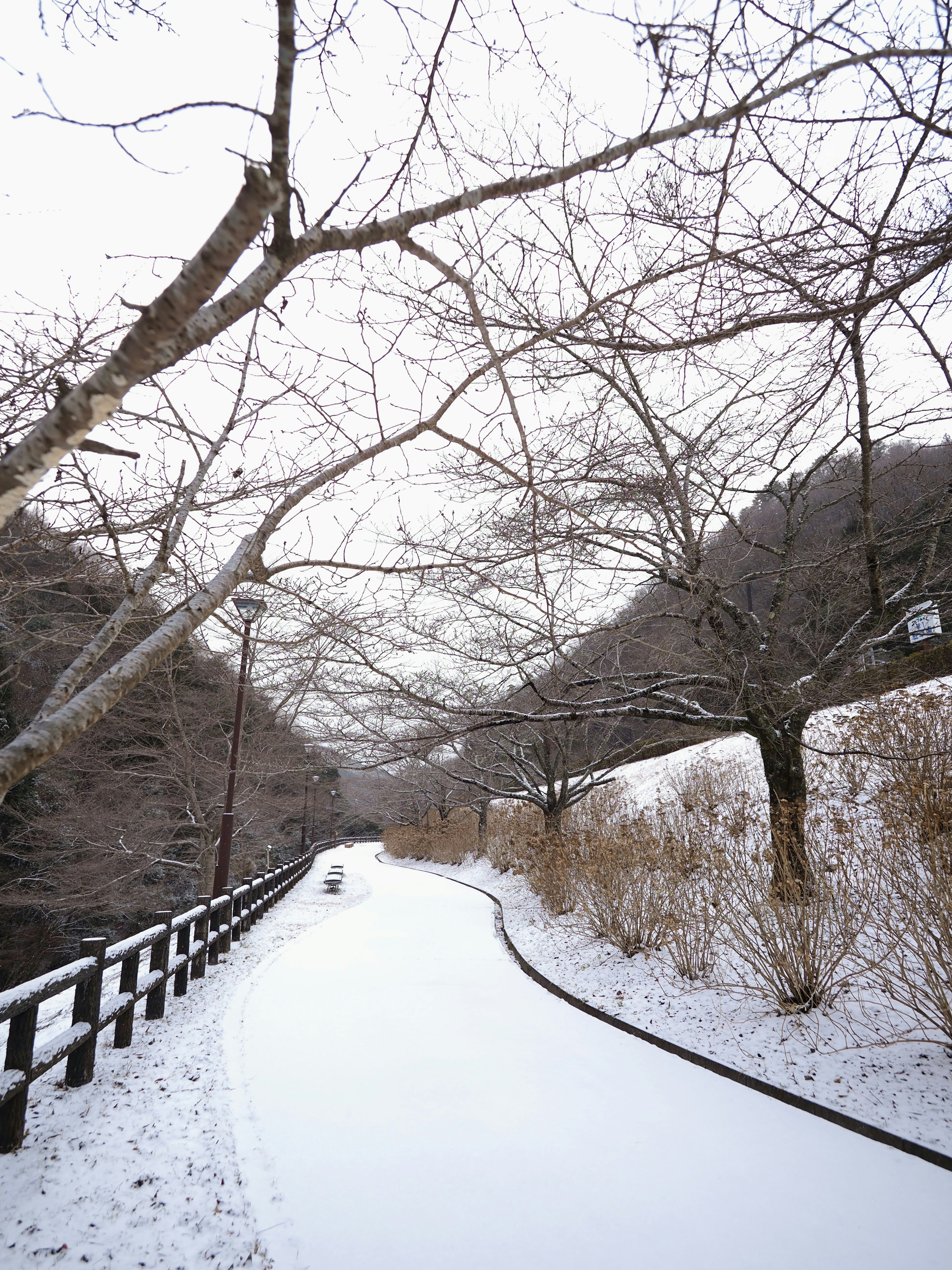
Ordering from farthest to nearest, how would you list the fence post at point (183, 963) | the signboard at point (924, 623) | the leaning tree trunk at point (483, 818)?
1. the leaning tree trunk at point (483, 818)
2. the fence post at point (183, 963)
3. the signboard at point (924, 623)

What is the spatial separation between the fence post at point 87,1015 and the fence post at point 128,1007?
0.56 m

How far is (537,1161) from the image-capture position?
136 inches

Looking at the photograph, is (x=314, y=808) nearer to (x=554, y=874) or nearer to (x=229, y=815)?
(x=229, y=815)

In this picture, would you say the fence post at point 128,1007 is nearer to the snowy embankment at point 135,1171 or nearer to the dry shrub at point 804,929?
the snowy embankment at point 135,1171

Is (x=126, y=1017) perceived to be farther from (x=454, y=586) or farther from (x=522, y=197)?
(x=522, y=197)

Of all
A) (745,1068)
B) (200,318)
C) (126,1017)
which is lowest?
(745,1068)

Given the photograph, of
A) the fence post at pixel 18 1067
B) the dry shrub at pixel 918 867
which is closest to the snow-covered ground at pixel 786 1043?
the dry shrub at pixel 918 867

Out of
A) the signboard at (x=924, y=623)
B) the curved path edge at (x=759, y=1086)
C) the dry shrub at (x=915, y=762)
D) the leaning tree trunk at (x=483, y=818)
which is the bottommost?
the curved path edge at (x=759, y=1086)

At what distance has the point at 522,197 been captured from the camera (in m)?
2.99

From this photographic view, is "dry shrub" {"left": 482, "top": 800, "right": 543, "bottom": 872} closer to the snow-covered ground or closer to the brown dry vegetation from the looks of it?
the brown dry vegetation

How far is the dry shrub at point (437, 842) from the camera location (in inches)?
907

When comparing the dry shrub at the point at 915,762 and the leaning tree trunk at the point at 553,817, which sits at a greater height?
the dry shrub at the point at 915,762

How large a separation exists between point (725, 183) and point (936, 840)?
430 cm

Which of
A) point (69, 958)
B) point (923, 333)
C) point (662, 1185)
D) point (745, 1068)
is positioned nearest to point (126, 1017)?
point (662, 1185)
